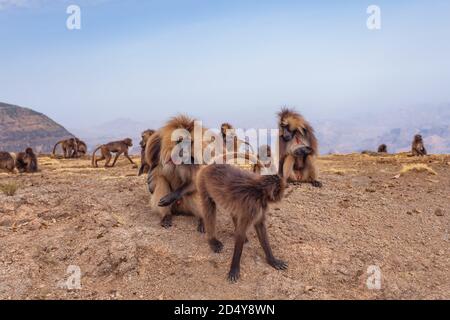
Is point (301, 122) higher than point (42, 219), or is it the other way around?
point (301, 122)

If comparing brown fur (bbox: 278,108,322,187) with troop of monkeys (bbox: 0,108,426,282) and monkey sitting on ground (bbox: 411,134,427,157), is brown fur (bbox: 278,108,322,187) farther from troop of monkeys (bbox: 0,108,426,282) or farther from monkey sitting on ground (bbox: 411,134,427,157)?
monkey sitting on ground (bbox: 411,134,427,157)

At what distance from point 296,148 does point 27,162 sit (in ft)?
34.2

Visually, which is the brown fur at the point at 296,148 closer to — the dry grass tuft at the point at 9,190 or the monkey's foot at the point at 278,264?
the monkey's foot at the point at 278,264

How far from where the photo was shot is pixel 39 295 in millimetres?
4941

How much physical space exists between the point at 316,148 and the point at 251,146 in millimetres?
3572

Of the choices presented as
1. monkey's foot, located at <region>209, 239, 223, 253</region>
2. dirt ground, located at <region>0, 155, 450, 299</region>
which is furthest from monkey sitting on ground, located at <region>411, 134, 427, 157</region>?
monkey's foot, located at <region>209, 239, 223, 253</region>

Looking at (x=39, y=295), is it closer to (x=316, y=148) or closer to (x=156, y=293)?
(x=156, y=293)

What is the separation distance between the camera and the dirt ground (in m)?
5.05

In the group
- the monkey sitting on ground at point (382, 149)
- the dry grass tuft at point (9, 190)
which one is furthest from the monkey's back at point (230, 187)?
the monkey sitting on ground at point (382, 149)

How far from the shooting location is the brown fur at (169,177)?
245 inches

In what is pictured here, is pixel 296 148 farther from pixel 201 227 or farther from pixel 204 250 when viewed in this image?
pixel 204 250

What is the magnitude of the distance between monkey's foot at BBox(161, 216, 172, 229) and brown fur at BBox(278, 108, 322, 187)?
3742 millimetres

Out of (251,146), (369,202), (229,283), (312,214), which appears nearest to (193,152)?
(229,283)

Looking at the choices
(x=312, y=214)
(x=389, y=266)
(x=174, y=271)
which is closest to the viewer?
(x=174, y=271)
